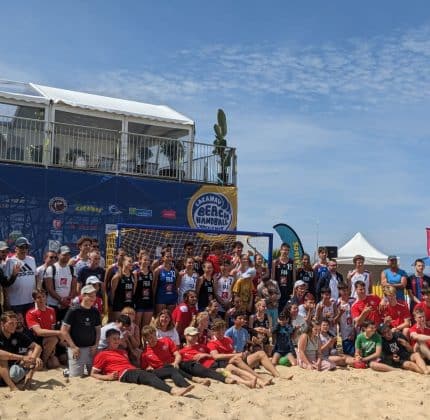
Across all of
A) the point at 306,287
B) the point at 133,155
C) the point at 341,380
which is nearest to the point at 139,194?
the point at 133,155

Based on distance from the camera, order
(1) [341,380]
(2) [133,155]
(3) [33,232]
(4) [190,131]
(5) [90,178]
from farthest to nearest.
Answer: (4) [190,131] → (2) [133,155] → (5) [90,178] → (3) [33,232] → (1) [341,380]

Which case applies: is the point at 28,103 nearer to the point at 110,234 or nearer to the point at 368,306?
the point at 110,234

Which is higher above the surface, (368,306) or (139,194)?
(139,194)

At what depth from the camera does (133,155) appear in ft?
47.2

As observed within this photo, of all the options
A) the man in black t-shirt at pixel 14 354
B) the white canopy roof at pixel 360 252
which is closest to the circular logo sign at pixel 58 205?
the man in black t-shirt at pixel 14 354

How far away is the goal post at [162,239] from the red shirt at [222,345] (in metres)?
2.86

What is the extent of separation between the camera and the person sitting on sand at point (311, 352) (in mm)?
7703

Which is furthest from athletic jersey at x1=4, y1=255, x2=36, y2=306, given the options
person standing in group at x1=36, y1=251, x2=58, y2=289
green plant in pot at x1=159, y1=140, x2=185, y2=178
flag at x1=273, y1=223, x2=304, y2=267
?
green plant in pot at x1=159, y1=140, x2=185, y2=178

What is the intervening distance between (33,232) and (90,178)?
1.81 m

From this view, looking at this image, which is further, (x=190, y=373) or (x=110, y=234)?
(x=110, y=234)

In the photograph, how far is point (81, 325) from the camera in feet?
21.3

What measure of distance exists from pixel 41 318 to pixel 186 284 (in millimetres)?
2179

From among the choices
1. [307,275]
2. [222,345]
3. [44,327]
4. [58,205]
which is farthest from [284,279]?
[58,205]

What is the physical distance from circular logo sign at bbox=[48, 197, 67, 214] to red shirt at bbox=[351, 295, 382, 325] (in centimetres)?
697
